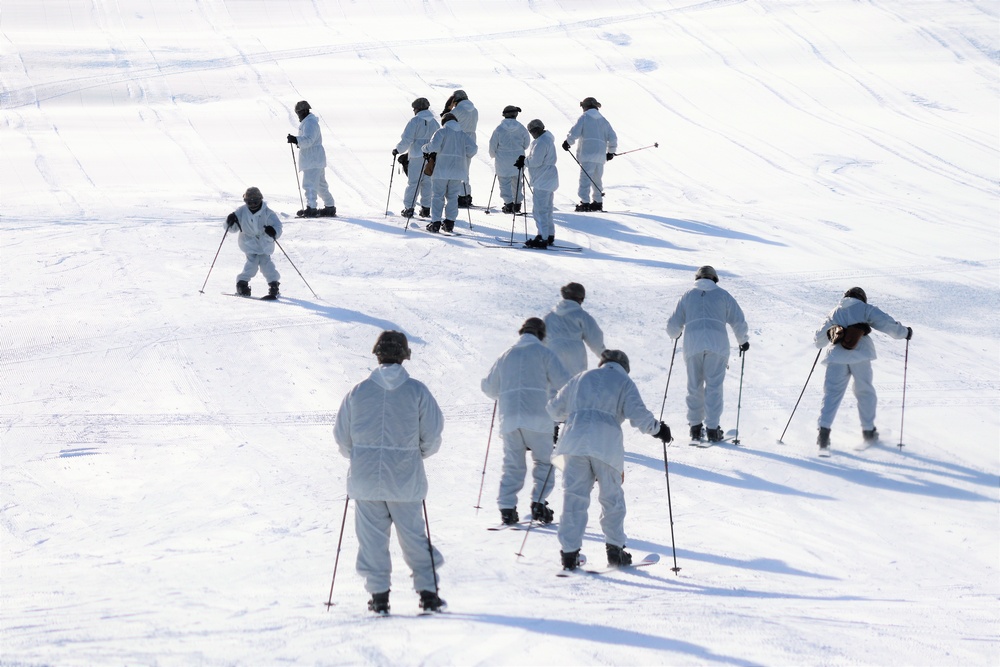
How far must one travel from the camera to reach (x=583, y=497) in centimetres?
652

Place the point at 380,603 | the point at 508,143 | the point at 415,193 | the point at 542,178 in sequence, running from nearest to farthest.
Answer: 1. the point at 380,603
2. the point at 542,178
3. the point at 508,143
4. the point at 415,193

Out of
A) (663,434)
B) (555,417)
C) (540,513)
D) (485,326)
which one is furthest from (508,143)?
(663,434)

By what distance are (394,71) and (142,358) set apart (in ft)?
43.3

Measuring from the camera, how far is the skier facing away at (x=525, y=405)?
7.23 meters

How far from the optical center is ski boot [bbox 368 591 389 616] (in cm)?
574

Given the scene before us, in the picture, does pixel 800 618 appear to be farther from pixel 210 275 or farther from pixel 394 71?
pixel 394 71

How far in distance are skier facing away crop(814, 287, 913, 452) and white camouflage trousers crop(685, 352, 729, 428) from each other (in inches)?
31.6

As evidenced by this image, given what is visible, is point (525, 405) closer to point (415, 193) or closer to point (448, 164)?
point (448, 164)

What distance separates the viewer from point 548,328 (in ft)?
27.0

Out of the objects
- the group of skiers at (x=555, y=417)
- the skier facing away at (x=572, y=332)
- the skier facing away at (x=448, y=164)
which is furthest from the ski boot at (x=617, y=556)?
the skier facing away at (x=448, y=164)

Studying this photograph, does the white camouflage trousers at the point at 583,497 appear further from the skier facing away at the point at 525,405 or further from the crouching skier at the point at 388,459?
the crouching skier at the point at 388,459

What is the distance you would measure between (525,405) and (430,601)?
180cm

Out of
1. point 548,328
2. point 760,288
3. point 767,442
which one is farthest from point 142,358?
point 760,288

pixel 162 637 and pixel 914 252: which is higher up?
pixel 914 252
